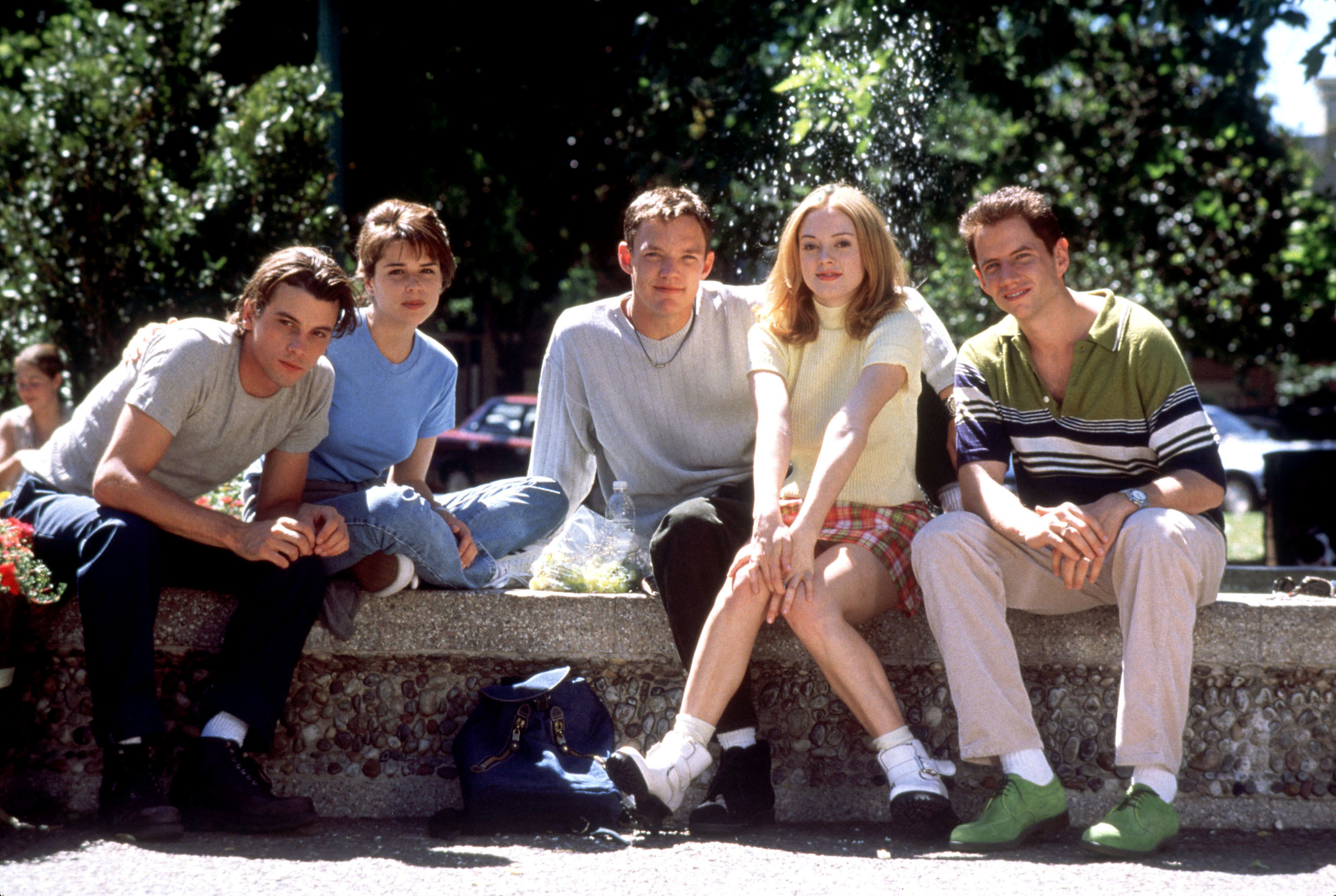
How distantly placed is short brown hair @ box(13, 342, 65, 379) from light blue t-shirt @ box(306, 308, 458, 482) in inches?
136

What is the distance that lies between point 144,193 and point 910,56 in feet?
14.3

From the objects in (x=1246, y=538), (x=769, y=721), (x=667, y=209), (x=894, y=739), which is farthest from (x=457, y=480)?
(x=894, y=739)

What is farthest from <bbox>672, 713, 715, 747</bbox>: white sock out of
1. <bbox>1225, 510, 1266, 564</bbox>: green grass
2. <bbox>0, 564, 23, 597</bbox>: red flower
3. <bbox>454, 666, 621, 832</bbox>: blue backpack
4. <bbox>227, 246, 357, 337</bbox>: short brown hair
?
<bbox>1225, 510, 1266, 564</bbox>: green grass

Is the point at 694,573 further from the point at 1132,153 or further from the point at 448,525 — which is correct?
the point at 1132,153

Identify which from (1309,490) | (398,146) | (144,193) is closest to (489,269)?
(398,146)

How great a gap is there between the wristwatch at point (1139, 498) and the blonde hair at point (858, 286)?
0.80m

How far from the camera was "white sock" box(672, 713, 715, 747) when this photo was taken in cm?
323

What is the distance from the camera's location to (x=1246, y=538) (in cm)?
1321

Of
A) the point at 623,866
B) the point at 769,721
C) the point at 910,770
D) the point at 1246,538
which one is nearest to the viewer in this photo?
the point at 623,866

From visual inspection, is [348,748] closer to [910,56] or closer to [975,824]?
[975,824]

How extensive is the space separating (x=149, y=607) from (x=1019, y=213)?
2.51 metres

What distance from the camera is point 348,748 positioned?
363cm

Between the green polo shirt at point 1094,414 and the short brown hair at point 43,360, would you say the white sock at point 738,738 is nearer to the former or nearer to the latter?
the green polo shirt at point 1094,414

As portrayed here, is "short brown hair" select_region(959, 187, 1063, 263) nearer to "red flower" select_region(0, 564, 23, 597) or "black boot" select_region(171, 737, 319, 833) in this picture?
"black boot" select_region(171, 737, 319, 833)
